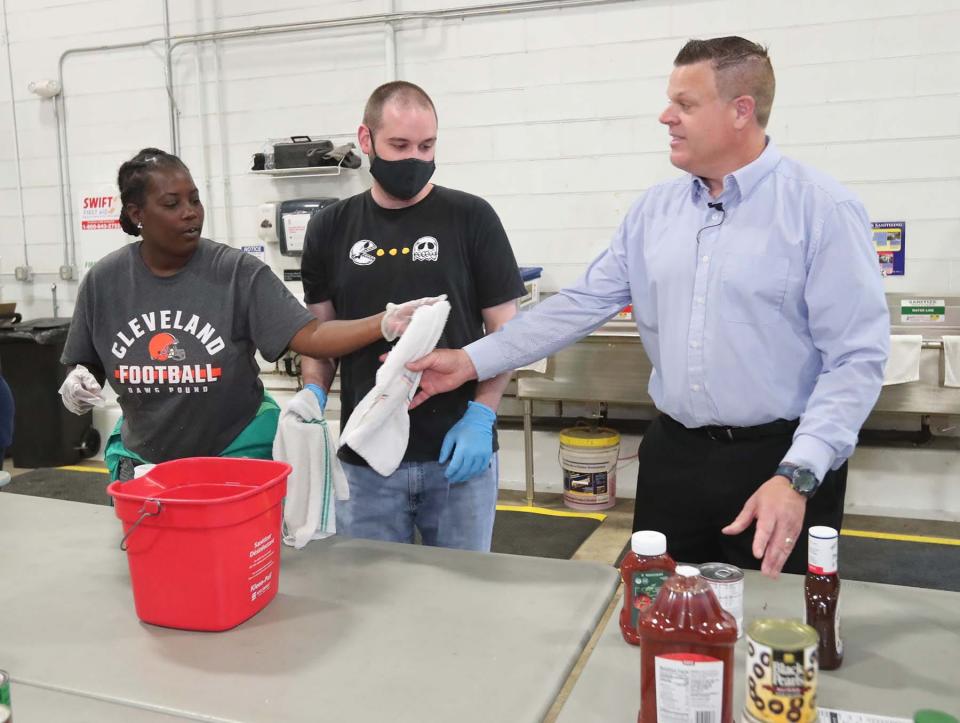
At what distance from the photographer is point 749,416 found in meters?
1.78

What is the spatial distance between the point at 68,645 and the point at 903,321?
3904mm

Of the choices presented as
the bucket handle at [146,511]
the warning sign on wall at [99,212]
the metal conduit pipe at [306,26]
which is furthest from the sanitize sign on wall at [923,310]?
the warning sign on wall at [99,212]

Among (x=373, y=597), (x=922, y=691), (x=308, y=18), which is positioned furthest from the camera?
(x=308, y=18)

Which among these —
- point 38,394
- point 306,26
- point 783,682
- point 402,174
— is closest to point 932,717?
point 783,682

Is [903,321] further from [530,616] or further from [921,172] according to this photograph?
[530,616]

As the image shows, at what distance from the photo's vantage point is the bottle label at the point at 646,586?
4.16 ft

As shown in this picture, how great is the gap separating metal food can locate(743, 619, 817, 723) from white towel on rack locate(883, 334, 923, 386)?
3032mm

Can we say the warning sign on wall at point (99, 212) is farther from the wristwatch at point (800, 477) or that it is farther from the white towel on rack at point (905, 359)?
the wristwatch at point (800, 477)

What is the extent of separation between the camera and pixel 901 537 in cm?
391

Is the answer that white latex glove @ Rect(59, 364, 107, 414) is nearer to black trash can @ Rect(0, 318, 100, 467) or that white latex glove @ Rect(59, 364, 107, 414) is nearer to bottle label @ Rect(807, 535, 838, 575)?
bottle label @ Rect(807, 535, 838, 575)

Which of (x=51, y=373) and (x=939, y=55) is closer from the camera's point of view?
(x=939, y=55)

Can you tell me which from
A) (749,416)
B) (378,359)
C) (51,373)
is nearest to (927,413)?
(749,416)

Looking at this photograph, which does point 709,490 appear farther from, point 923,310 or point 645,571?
point 923,310

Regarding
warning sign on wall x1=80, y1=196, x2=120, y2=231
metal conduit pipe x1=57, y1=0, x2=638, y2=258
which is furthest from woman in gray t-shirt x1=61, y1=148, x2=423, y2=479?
warning sign on wall x1=80, y1=196, x2=120, y2=231
